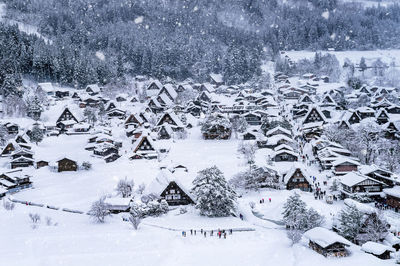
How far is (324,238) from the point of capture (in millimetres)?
21500

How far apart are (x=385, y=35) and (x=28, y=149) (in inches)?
5085

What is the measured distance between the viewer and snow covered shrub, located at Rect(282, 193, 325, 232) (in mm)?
25125

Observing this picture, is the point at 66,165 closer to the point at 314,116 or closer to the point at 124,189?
the point at 124,189

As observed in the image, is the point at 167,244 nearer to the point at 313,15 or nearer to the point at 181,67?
the point at 181,67

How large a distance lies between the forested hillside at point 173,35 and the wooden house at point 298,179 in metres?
52.4

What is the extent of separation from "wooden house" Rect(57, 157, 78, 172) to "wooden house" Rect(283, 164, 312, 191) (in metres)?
22.7

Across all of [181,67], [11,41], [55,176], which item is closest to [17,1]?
[11,41]

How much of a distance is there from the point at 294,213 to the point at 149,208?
36.7 ft

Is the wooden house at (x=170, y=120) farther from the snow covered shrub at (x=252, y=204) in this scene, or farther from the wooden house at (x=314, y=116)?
the snow covered shrub at (x=252, y=204)

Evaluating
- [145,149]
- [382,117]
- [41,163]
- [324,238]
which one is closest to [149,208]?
[324,238]

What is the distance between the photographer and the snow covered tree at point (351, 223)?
24.2 metres

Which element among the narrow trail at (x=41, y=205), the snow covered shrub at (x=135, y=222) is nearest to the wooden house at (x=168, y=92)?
the narrow trail at (x=41, y=205)

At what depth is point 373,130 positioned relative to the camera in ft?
145

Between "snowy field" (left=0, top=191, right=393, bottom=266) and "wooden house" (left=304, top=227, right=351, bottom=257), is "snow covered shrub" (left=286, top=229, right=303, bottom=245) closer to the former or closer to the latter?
"snowy field" (left=0, top=191, right=393, bottom=266)
